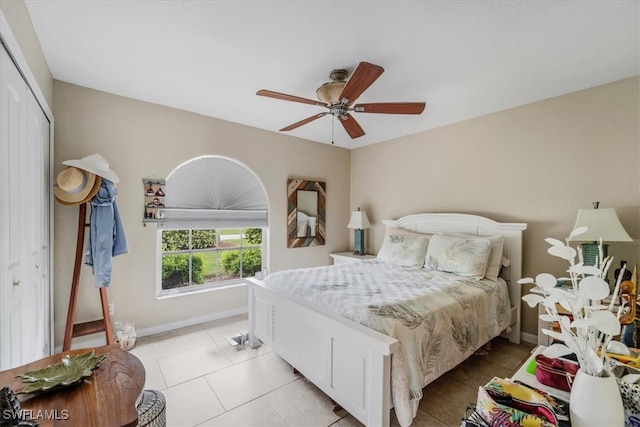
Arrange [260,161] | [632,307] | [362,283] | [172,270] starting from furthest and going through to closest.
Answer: [260,161] < [172,270] < [362,283] < [632,307]

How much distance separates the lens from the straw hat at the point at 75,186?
7.30 feet

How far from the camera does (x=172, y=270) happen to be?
3311 mm

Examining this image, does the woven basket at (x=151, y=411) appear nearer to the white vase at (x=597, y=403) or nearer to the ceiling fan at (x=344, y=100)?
the white vase at (x=597, y=403)

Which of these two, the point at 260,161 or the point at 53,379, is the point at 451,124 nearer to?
the point at 260,161

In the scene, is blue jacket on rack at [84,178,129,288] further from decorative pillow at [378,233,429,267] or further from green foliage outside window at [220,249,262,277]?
decorative pillow at [378,233,429,267]

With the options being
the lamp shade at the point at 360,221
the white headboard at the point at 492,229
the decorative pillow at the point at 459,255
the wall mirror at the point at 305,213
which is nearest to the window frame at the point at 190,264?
the wall mirror at the point at 305,213

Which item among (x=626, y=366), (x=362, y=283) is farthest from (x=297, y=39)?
(x=626, y=366)

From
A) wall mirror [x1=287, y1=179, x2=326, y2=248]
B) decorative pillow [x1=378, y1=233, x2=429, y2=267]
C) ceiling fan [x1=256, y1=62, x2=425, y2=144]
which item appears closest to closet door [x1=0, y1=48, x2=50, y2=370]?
ceiling fan [x1=256, y1=62, x2=425, y2=144]

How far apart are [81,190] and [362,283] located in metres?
2.47

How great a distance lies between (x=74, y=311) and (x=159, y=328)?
0.91m

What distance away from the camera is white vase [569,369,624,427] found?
791 millimetres

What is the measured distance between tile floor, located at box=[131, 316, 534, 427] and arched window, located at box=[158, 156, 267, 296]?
0.77m

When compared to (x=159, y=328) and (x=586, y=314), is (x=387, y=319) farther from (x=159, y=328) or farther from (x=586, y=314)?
(x=159, y=328)

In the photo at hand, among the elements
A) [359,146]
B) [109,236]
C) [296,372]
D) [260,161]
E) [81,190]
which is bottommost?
[296,372]
